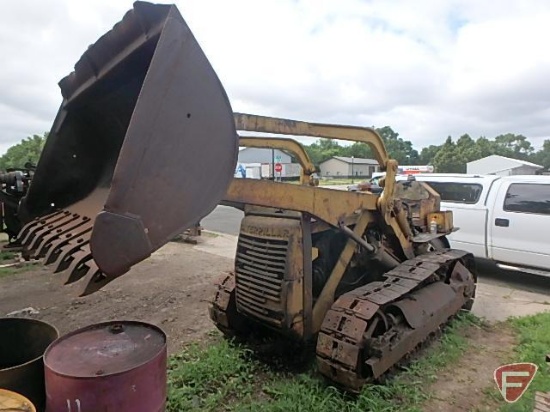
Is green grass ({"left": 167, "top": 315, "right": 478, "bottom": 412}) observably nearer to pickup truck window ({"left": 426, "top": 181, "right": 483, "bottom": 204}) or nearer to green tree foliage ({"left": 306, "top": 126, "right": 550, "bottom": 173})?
pickup truck window ({"left": 426, "top": 181, "right": 483, "bottom": 204})

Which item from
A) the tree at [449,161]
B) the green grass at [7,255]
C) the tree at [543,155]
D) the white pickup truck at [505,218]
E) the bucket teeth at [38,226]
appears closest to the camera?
the bucket teeth at [38,226]

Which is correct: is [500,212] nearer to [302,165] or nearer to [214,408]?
[302,165]

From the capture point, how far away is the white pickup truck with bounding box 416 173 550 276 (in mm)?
6359

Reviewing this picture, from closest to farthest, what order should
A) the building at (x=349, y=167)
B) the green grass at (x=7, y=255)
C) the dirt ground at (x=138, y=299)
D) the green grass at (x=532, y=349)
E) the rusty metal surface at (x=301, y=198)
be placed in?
the rusty metal surface at (x=301, y=198) → the green grass at (x=532, y=349) → the dirt ground at (x=138, y=299) → the green grass at (x=7, y=255) → the building at (x=349, y=167)

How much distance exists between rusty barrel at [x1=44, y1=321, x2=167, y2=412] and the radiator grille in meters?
1.05

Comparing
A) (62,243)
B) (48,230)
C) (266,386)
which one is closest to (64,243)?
(62,243)

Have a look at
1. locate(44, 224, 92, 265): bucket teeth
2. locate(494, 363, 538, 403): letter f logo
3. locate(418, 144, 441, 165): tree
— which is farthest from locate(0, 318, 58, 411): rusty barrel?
locate(418, 144, 441, 165): tree

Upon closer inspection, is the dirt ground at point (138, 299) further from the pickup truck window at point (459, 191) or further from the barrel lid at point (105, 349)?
the pickup truck window at point (459, 191)

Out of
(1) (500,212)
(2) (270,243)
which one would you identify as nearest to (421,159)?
(1) (500,212)

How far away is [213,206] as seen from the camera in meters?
1.81

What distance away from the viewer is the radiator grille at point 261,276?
3.25 metres

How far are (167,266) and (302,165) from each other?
425cm

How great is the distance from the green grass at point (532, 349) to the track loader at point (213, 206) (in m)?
0.67

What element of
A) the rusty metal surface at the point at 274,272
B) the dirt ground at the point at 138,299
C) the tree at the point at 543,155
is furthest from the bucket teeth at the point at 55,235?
the tree at the point at 543,155
